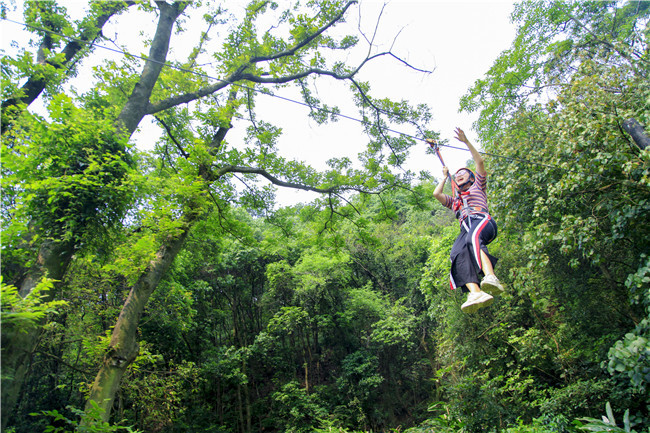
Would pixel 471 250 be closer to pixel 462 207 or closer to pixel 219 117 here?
pixel 462 207

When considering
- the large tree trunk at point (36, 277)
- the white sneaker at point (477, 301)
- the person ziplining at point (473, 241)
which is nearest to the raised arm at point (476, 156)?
the person ziplining at point (473, 241)

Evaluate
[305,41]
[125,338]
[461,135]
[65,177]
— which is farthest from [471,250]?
[305,41]

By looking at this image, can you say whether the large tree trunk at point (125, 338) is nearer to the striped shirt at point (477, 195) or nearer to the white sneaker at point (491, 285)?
the striped shirt at point (477, 195)

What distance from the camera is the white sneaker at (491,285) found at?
238 cm

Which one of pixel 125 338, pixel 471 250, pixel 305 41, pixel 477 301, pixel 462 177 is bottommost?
pixel 477 301

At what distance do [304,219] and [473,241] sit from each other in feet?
12.6

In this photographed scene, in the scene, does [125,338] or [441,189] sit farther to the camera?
[125,338]

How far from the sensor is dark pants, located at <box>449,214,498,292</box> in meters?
2.67

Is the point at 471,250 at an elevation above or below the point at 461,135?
below

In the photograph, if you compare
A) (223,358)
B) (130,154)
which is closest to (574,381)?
(130,154)

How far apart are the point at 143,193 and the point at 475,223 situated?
3330 millimetres

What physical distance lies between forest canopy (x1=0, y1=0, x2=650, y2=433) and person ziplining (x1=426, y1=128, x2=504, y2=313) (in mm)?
820

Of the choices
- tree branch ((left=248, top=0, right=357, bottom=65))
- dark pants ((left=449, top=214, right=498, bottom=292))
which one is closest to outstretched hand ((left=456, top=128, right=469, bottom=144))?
dark pants ((left=449, top=214, right=498, bottom=292))

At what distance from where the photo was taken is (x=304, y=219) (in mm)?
6195
